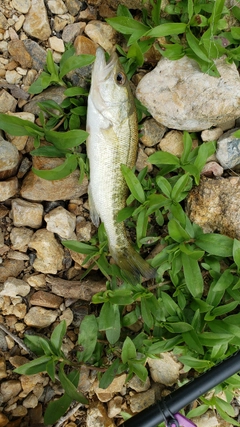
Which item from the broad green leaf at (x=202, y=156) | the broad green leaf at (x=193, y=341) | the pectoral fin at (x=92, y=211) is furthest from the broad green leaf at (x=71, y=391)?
the broad green leaf at (x=202, y=156)

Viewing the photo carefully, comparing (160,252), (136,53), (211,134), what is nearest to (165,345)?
(160,252)

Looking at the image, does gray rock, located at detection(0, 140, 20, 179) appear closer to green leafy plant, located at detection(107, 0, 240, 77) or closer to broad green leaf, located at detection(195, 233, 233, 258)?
green leafy plant, located at detection(107, 0, 240, 77)

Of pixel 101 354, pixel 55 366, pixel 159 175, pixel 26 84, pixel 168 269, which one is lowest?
pixel 101 354

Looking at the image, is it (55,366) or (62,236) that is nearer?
(55,366)

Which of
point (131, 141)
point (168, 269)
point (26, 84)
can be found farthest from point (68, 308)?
point (26, 84)

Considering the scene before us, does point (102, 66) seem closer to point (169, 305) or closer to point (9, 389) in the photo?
point (169, 305)

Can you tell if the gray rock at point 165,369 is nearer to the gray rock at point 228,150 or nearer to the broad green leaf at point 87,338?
the broad green leaf at point 87,338

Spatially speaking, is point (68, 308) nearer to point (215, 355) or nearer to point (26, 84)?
point (215, 355)
